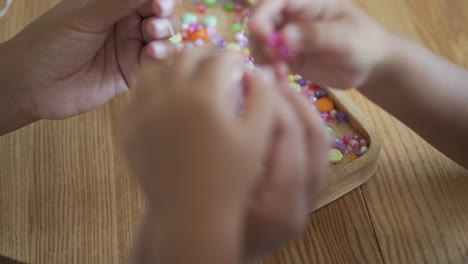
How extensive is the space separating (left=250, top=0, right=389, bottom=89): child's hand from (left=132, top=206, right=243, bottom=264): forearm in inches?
9.1

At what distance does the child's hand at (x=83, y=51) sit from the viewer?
2.22 feet

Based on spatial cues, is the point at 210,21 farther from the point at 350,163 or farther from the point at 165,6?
the point at 350,163

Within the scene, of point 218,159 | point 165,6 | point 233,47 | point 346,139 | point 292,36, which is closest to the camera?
point 218,159

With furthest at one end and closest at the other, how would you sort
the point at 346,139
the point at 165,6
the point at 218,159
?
the point at 346,139, the point at 165,6, the point at 218,159

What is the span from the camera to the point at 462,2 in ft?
2.97

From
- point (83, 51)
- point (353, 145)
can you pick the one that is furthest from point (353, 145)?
point (83, 51)

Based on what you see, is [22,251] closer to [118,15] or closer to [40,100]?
[40,100]

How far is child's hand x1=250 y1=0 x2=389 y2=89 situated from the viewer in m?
0.52

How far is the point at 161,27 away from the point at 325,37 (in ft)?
0.89

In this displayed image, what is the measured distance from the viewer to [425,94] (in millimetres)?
642

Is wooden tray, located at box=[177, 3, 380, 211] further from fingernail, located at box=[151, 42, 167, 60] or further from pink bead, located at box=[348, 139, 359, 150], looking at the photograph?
fingernail, located at box=[151, 42, 167, 60]

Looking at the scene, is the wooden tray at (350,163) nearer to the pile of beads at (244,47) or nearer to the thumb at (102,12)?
the pile of beads at (244,47)

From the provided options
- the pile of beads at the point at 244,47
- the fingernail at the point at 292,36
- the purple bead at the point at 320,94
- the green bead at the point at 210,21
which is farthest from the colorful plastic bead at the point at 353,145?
the green bead at the point at 210,21

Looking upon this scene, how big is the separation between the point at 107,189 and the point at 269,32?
14.6 inches
